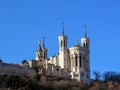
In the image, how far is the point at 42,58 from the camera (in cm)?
12256

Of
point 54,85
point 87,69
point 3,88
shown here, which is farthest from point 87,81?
point 3,88

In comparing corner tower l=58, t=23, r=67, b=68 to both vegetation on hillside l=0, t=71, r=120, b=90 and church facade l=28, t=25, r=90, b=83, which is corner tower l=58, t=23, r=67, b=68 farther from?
vegetation on hillside l=0, t=71, r=120, b=90

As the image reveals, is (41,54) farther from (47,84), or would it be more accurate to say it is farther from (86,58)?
(47,84)

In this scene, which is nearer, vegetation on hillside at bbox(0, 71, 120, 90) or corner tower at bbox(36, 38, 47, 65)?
vegetation on hillside at bbox(0, 71, 120, 90)

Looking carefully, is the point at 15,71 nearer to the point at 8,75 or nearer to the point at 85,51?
the point at 8,75

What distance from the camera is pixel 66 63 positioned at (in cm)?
12056

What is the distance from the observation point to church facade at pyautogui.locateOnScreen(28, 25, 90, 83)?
119125mm

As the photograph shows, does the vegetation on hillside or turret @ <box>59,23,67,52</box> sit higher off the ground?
turret @ <box>59,23,67,52</box>

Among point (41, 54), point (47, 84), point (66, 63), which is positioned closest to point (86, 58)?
point (66, 63)

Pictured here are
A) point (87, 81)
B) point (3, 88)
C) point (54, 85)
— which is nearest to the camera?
point (3, 88)

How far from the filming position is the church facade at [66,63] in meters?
119

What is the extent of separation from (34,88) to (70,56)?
16.3 meters

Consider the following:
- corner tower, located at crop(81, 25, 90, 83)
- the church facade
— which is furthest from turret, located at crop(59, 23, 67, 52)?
corner tower, located at crop(81, 25, 90, 83)

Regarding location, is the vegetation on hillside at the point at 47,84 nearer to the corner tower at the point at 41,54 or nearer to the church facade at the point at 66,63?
the church facade at the point at 66,63
